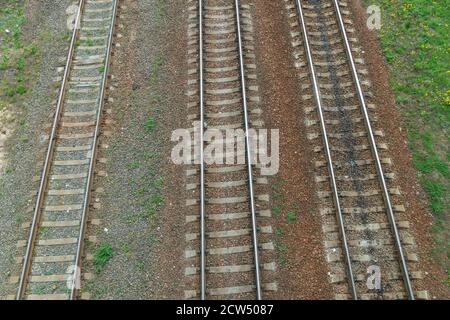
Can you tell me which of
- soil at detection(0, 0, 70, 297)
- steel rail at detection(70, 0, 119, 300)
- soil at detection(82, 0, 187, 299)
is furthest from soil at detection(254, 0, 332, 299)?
soil at detection(0, 0, 70, 297)

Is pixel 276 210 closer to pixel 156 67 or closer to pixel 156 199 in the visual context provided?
pixel 156 199

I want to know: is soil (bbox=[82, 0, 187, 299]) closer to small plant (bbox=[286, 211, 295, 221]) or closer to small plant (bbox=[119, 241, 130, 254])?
small plant (bbox=[119, 241, 130, 254])

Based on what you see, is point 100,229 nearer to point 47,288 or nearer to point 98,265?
point 98,265

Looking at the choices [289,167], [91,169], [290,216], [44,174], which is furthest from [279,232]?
[44,174]

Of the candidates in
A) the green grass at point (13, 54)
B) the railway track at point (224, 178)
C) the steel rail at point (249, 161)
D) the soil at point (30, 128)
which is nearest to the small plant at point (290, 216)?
the railway track at point (224, 178)

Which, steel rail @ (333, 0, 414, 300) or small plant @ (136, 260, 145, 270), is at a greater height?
steel rail @ (333, 0, 414, 300)
